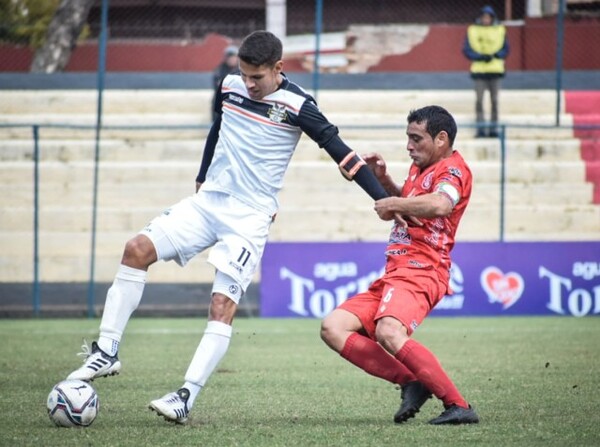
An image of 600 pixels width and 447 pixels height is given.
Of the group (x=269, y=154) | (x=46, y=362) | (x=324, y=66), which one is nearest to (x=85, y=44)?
(x=324, y=66)

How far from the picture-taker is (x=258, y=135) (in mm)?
6793

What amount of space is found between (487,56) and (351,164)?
13437mm

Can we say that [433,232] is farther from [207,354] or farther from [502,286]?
[502,286]

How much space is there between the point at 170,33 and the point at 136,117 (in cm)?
156

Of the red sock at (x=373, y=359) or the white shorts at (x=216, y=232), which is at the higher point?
the white shorts at (x=216, y=232)

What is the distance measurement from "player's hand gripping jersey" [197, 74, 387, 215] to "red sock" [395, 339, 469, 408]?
927mm

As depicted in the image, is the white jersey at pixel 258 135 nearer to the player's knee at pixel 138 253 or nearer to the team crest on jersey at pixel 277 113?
the team crest on jersey at pixel 277 113

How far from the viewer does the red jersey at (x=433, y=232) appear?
6648 mm

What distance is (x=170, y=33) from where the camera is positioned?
68.9ft

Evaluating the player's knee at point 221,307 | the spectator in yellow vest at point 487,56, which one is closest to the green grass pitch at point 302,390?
the player's knee at point 221,307

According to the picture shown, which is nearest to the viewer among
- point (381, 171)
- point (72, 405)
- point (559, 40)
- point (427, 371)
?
point (72, 405)

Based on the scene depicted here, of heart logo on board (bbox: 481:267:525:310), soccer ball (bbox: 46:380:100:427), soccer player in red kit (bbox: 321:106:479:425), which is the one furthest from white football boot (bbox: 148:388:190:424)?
heart logo on board (bbox: 481:267:525:310)

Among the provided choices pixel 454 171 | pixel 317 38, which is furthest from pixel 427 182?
pixel 317 38

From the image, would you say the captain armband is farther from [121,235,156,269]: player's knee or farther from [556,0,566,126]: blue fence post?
[556,0,566,126]: blue fence post
